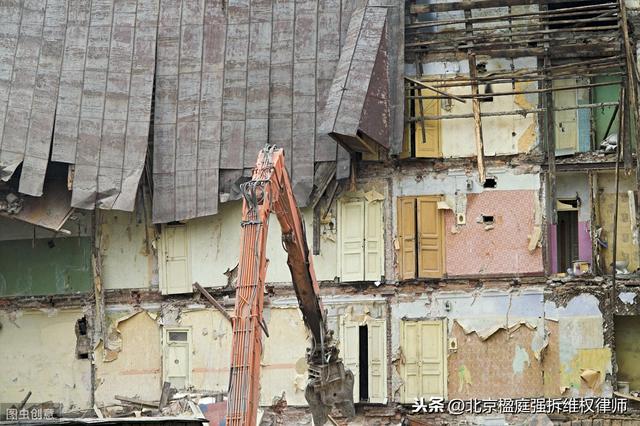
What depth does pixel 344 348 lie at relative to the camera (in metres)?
30.6

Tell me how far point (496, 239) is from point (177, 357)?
254 inches

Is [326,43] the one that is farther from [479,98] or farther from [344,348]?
[344,348]

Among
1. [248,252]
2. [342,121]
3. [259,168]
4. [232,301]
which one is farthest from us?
[232,301]

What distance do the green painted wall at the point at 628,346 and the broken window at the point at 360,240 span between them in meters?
4.43

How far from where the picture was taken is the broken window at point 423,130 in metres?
30.5

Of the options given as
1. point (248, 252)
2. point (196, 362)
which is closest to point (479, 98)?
point (196, 362)

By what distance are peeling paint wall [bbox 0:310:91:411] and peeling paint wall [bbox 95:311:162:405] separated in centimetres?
36

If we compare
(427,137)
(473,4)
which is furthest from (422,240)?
(473,4)

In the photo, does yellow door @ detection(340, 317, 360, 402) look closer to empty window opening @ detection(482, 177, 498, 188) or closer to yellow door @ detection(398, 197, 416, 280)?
yellow door @ detection(398, 197, 416, 280)

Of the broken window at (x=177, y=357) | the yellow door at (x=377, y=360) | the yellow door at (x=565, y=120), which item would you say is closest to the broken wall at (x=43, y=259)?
the broken window at (x=177, y=357)

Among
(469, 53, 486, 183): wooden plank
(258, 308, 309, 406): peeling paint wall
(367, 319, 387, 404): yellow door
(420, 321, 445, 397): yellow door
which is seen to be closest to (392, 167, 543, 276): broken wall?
(469, 53, 486, 183): wooden plank

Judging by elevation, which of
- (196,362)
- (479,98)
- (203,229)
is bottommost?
(196,362)

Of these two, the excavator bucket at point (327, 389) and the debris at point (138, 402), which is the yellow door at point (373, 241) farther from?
the debris at point (138, 402)

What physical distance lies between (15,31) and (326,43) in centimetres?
601
